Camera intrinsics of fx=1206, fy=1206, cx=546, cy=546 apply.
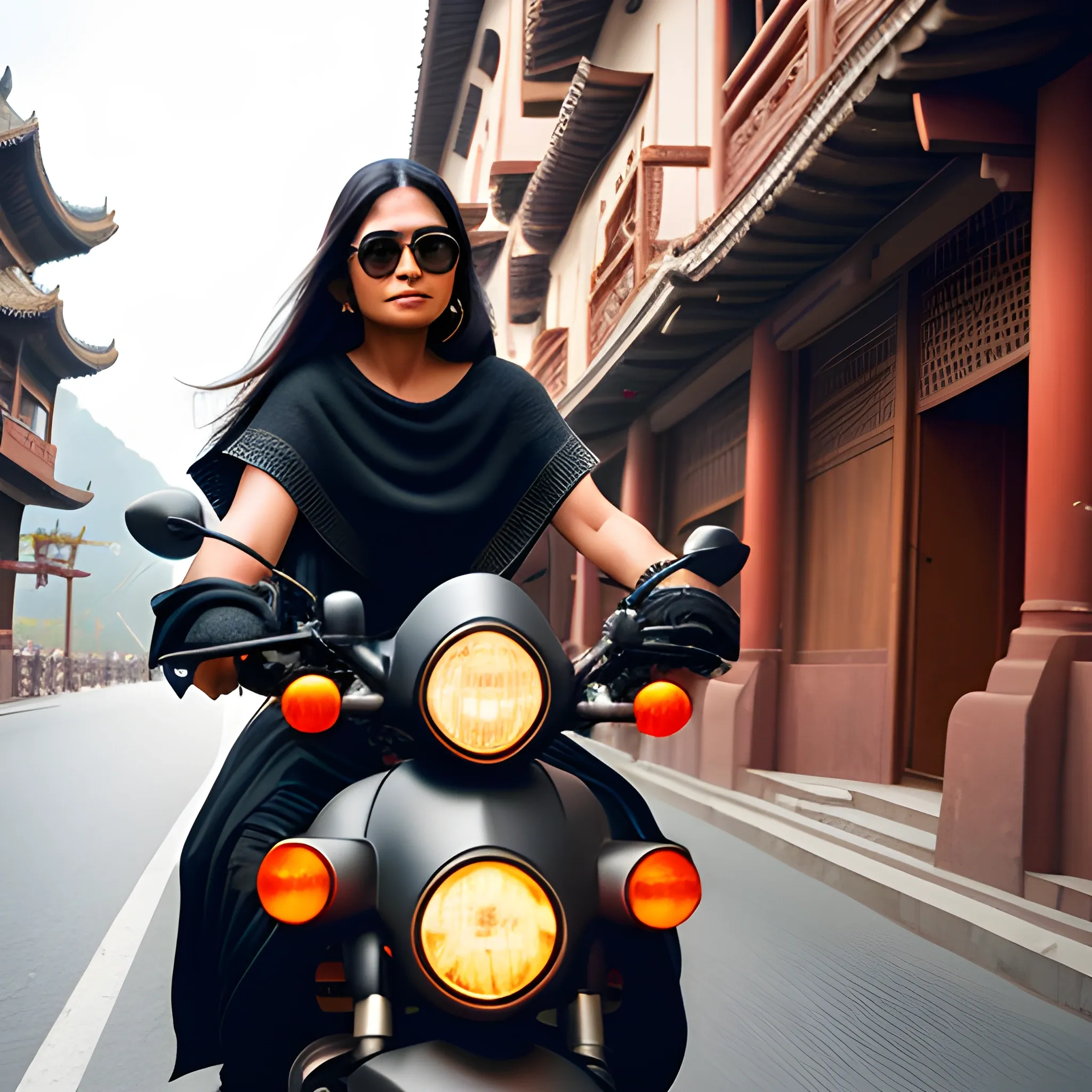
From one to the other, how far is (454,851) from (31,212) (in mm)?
32959

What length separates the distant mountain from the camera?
5044 inches

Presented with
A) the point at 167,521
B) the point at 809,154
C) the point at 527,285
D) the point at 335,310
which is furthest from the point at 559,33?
the point at 167,521

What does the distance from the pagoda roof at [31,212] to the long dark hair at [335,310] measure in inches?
1097

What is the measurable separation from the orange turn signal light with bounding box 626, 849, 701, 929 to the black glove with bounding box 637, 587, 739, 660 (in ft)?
0.97

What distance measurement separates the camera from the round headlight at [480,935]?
1391 mm

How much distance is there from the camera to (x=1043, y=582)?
5.95 meters

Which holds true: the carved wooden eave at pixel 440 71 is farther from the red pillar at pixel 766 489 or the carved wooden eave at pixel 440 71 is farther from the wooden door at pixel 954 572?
the wooden door at pixel 954 572

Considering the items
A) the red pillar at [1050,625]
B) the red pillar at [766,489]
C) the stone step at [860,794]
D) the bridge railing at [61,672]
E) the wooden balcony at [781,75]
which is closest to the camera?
the red pillar at [1050,625]

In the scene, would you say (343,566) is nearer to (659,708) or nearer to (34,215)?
(659,708)

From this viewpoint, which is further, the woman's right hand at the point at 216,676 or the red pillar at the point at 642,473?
the red pillar at the point at 642,473

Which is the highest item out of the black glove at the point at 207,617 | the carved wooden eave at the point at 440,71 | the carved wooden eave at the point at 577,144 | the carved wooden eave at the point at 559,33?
the carved wooden eave at the point at 440,71

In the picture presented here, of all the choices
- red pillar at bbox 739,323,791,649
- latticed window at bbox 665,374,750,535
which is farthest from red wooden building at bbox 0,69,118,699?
red pillar at bbox 739,323,791,649

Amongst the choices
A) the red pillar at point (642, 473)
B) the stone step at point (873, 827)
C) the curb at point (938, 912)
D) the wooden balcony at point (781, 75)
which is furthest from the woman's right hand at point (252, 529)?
the red pillar at point (642, 473)

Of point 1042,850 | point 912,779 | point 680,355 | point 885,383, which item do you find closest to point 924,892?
point 1042,850
